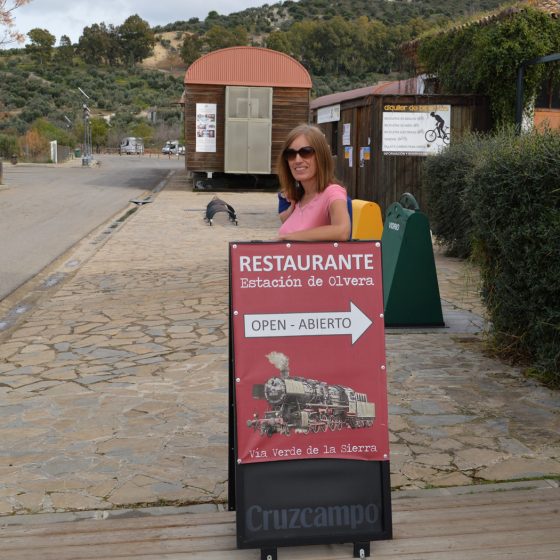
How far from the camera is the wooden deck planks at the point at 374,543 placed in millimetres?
3061

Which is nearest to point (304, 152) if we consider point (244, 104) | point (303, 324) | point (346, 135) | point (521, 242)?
point (303, 324)

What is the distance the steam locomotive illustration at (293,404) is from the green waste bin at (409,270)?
3769 millimetres

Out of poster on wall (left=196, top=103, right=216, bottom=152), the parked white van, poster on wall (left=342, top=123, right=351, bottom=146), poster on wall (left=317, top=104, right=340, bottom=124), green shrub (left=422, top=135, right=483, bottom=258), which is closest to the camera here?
green shrub (left=422, top=135, right=483, bottom=258)

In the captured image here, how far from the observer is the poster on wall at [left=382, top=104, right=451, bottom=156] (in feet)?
46.7

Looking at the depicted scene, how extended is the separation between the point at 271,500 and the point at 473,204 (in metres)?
3.80

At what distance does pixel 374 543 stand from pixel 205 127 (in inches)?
937

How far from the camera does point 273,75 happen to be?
84.3ft

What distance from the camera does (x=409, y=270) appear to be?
687 cm

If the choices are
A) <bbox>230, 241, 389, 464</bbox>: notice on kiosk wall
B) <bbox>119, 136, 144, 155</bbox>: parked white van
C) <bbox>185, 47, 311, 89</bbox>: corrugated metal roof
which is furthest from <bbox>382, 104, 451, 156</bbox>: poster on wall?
<bbox>119, 136, 144, 155</bbox>: parked white van

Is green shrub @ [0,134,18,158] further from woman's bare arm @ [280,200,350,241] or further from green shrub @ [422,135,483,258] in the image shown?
woman's bare arm @ [280,200,350,241]

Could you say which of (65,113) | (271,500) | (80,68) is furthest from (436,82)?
(80,68)

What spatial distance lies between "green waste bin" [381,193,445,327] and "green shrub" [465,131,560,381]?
2.53 ft

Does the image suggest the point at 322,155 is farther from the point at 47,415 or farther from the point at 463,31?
the point at 463,31

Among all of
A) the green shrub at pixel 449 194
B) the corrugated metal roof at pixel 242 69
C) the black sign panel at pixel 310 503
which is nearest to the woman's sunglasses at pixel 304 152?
the black sign panel at pixel 310 503
